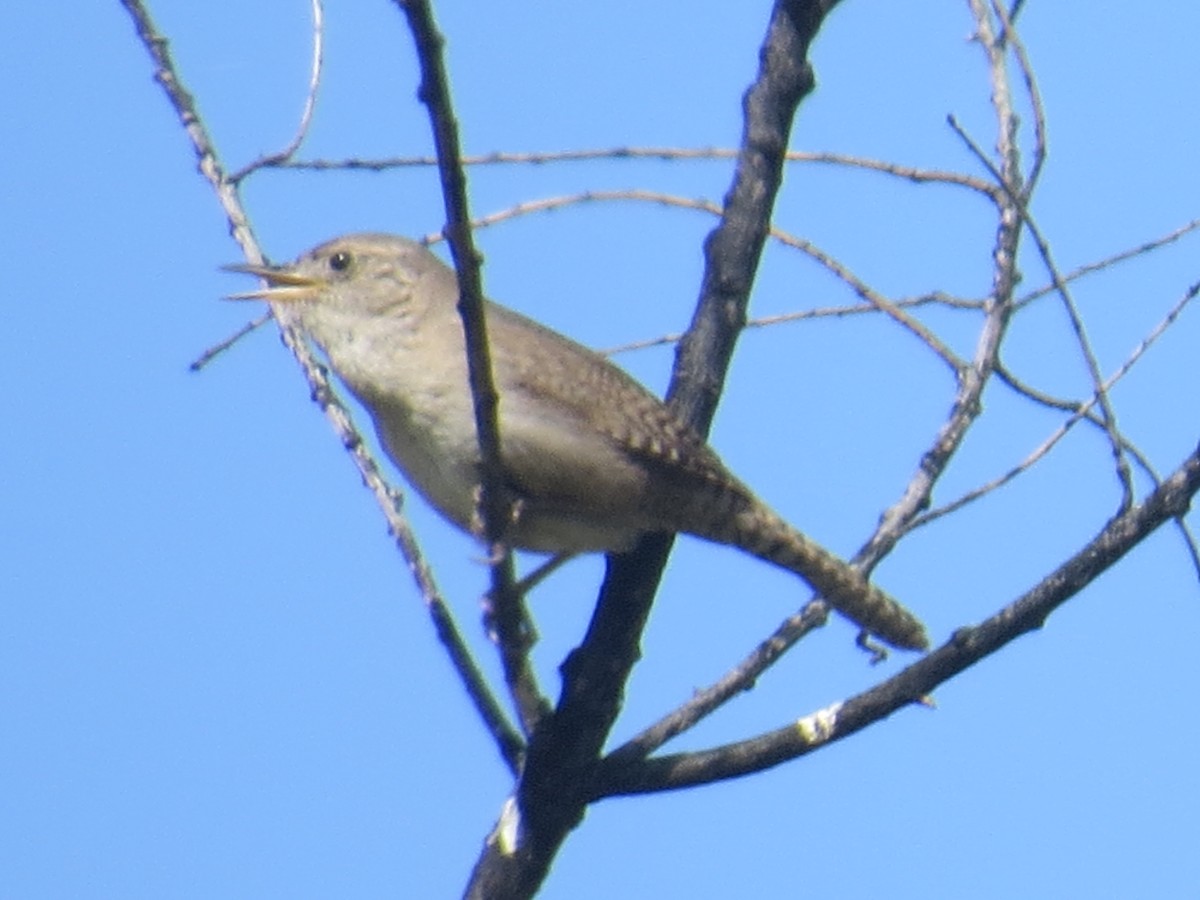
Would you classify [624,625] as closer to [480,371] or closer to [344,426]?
[344,426]

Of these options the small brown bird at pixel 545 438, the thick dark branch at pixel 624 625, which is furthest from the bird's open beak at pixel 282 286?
the thick dark branch at pixel 624 625

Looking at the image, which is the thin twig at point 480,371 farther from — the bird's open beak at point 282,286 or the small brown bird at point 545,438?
the bird's open beak at point 282,286

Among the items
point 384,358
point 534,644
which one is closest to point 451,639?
point 534,644

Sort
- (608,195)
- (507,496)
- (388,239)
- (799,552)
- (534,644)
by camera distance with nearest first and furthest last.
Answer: (507,496), (534,644), (608,195), (799,552), (388,239)

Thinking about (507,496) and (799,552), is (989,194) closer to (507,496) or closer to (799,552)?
(799,552)

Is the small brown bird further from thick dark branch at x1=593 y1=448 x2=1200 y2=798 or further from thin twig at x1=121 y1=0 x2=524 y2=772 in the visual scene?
thick dark branch at x1=593 y1=448 x2=1200 y2=798
